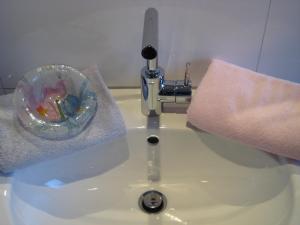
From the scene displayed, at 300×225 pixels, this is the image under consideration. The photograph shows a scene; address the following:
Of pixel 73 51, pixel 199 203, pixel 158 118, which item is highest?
pixel 73 51

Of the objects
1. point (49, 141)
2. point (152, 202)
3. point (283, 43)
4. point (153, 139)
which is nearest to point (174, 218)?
point (152, 202)

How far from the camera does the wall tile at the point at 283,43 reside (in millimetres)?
581

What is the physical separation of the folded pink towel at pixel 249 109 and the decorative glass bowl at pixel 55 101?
198mm

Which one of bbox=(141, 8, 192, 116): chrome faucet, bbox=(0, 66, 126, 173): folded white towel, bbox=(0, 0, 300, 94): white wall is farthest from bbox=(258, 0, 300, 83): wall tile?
bbox=(0, 66, 126, 173): folded white towel

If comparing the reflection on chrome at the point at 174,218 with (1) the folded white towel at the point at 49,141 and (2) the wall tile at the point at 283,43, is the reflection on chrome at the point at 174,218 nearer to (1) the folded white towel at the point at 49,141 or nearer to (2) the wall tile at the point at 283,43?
(1) the folded white towel at the point at 49,141

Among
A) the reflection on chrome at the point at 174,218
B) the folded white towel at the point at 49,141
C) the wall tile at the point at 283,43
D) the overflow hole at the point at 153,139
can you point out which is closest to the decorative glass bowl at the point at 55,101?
the folded white towel at the point at 49,141

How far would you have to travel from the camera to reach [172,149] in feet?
2.14

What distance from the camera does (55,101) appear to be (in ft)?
2.01

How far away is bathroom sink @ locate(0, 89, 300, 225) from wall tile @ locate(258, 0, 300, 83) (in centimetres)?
18

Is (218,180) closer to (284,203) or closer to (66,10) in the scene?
(284,203)

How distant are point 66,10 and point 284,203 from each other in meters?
0.50

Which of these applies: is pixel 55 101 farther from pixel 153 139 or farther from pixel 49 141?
pixel 153 139

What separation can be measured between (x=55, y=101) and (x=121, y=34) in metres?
0.18

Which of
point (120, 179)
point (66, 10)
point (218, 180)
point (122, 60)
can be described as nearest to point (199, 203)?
point (218, 180)
